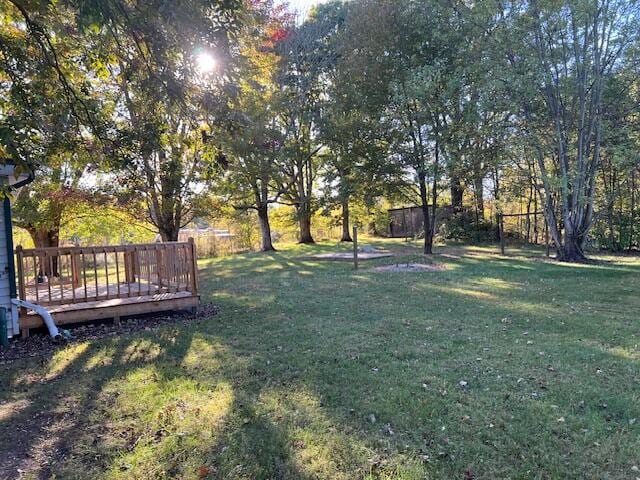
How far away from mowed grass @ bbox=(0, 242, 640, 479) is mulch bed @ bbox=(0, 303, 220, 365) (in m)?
0.29

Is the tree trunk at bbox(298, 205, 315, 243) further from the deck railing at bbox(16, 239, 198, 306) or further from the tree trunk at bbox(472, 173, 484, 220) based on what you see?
the deck railing at bbox(16, 239, 198, 306)

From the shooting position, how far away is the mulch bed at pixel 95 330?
4844 millimetres

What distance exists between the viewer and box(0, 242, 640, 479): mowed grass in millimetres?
2455

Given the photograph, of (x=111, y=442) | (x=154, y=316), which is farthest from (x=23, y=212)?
(x=111, y=442)

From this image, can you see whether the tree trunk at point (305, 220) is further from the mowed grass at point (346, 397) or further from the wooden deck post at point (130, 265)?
the mowed grass at point (346, 397)

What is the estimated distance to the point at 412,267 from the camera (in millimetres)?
11141

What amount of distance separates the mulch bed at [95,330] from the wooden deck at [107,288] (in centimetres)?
14

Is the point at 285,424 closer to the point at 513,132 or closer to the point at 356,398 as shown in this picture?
the point at 356,398

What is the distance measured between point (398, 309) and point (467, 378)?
8.98 ft

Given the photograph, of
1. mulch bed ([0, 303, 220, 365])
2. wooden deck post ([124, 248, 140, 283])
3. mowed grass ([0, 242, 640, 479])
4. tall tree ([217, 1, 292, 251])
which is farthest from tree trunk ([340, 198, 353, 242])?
mowed grass ([0, 242, 640, 479])

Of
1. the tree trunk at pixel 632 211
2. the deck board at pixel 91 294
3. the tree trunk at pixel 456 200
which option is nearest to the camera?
the deck board at pixel 91 294

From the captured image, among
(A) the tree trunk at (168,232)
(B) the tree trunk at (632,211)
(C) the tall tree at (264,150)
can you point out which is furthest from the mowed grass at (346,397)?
(B) the tree trunk at (632,211)

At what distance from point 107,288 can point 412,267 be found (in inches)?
291

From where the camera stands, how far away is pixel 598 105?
1062 centimetres
